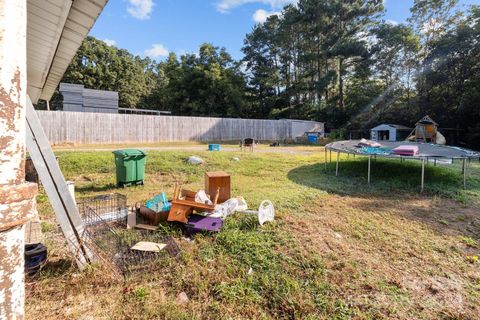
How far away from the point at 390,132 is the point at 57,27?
2365 centimetres

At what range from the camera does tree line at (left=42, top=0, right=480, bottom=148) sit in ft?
68.3

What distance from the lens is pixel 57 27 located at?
83.0 inches

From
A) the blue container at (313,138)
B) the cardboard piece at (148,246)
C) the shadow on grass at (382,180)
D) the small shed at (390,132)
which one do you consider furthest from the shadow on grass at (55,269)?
the small shed at (390,132)

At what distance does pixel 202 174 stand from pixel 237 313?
5565mm

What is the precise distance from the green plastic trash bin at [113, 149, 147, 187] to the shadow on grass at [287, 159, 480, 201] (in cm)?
392

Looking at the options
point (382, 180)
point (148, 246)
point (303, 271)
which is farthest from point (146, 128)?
point (303, 271)

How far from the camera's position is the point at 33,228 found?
10.5ft

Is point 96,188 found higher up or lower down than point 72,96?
lower down

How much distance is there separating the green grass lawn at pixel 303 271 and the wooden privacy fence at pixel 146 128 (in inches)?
429

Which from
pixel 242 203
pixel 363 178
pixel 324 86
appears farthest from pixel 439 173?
pixel 324 86

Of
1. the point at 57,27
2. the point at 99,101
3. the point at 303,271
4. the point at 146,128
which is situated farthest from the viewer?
the point at 99,101

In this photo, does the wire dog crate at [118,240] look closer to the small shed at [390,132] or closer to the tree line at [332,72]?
the small shed at [390,132]

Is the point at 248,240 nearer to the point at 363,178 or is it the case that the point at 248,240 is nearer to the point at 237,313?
the point at 237,313

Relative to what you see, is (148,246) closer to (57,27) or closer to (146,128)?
(57,27)
